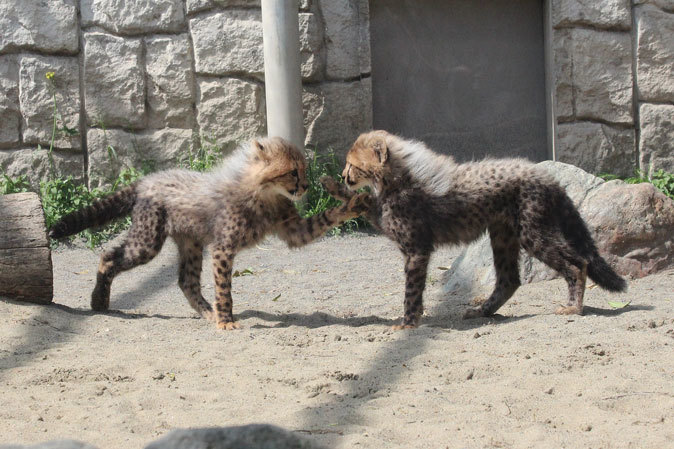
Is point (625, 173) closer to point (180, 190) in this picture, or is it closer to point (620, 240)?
point (620, 240)

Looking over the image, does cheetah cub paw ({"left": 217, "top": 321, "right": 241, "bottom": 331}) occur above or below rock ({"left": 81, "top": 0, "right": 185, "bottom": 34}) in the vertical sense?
below

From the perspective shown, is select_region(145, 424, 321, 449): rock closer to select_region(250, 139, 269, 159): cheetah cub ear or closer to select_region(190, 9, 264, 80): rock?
select_region(250, 139, 269, 159): cheetah cub ear

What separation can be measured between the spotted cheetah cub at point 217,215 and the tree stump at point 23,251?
0.43m

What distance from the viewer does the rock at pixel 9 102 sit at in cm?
863

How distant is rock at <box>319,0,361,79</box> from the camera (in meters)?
8.67

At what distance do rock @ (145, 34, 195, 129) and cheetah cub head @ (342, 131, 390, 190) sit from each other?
3.80 metres

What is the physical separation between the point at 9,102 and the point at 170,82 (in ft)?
5.49

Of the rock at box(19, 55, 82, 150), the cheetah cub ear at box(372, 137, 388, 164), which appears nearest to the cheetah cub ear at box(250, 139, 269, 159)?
the cheetah cub ear at box(372, 137, 388, 164)

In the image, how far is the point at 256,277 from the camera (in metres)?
7.27

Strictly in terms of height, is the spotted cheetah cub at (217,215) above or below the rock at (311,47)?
below

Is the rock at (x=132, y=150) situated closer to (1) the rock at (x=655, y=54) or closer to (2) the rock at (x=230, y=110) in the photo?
(2) the rock at (x=230, y=110)

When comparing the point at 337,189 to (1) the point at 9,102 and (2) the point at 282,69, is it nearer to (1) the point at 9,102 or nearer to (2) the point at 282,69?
(2) the point at 282,69

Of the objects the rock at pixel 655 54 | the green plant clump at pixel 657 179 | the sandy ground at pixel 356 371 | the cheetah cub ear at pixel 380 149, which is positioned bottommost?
the sandy ground at pixel 356 371

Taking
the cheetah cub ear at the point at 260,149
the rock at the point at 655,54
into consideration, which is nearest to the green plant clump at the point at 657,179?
the rock at the point at 655,54
